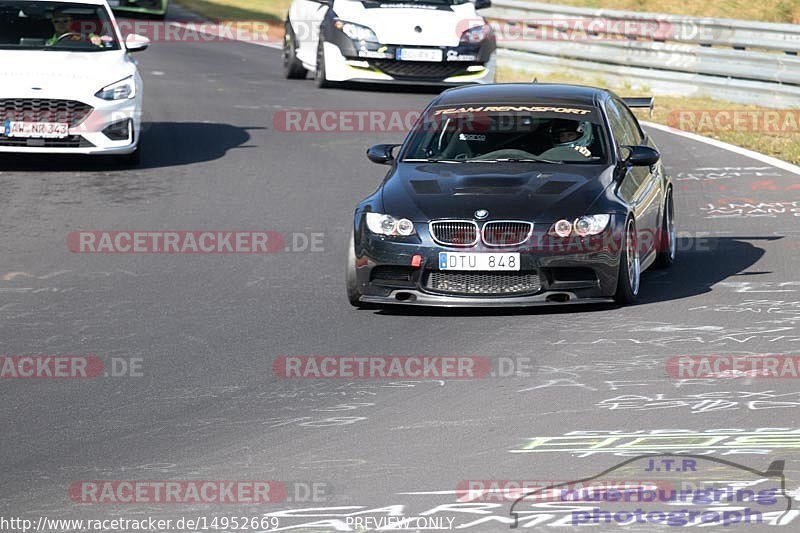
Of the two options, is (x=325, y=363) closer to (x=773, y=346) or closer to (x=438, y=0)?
(x=773, y=346)

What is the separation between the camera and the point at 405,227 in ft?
33.9

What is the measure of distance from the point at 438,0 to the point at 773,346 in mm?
14533

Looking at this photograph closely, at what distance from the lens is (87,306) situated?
10711 millimetres

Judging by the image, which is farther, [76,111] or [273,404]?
[76,111]

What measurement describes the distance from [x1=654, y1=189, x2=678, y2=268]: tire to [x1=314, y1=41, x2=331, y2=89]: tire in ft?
36.0

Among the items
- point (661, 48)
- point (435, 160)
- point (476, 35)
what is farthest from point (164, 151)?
point (661, 48)

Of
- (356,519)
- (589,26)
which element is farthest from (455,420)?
(589,26)

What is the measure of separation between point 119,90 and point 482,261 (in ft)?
23.5

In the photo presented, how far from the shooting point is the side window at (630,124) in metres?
12.3

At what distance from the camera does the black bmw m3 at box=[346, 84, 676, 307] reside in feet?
33.4
